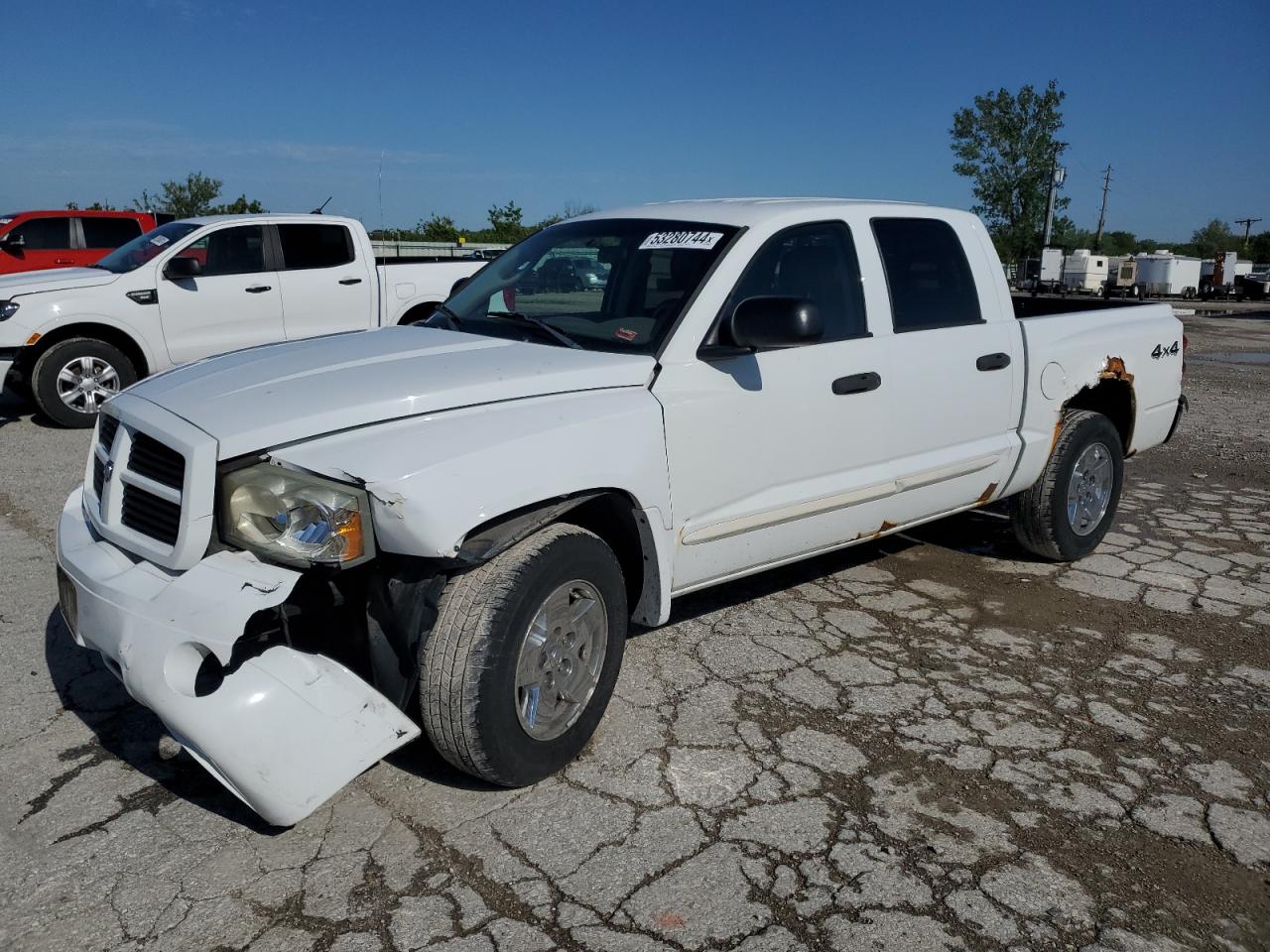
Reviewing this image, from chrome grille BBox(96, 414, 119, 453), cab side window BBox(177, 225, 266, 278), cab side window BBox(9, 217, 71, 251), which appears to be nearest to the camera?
chrome grille BBox(96, 414, 119, 453)

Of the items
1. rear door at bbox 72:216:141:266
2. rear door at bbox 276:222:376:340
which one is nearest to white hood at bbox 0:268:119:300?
rear door at bbox 276:222:376:340

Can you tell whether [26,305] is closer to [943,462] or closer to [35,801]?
[35,801]

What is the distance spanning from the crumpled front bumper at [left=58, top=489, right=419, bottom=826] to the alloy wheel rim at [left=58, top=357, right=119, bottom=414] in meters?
6.82

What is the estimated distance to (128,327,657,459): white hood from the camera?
9.15 ft

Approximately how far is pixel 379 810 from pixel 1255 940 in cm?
238

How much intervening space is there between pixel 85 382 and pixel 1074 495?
25.5ft

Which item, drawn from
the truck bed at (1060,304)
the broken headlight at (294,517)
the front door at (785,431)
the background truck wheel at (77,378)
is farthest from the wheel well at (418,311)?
the broken headlight at (294,517)

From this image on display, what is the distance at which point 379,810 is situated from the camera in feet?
9.96

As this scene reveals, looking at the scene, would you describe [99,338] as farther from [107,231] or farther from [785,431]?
[785,431]

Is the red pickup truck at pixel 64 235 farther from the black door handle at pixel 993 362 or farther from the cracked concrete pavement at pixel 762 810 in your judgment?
the black door handle at pixel 993 362

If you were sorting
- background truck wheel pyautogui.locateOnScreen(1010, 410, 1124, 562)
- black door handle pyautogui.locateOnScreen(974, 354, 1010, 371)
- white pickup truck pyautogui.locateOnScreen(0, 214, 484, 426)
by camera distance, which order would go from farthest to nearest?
white pickup truck pyautogui.locateOnScreen(0, 214, 484, 426), background truck wheel pyautogui.locateOnScreen(1010, 410, 1124, 562), black door handle pyautogui.locateOnScreen(974, 354, 1010, 371)

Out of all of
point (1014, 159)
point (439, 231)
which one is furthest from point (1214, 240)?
point (439, 231)

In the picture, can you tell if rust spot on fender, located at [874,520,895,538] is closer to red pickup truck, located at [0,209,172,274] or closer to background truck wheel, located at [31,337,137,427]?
background truck wheel, located at [31,337,137,427]

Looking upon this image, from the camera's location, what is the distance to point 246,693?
2.58m
